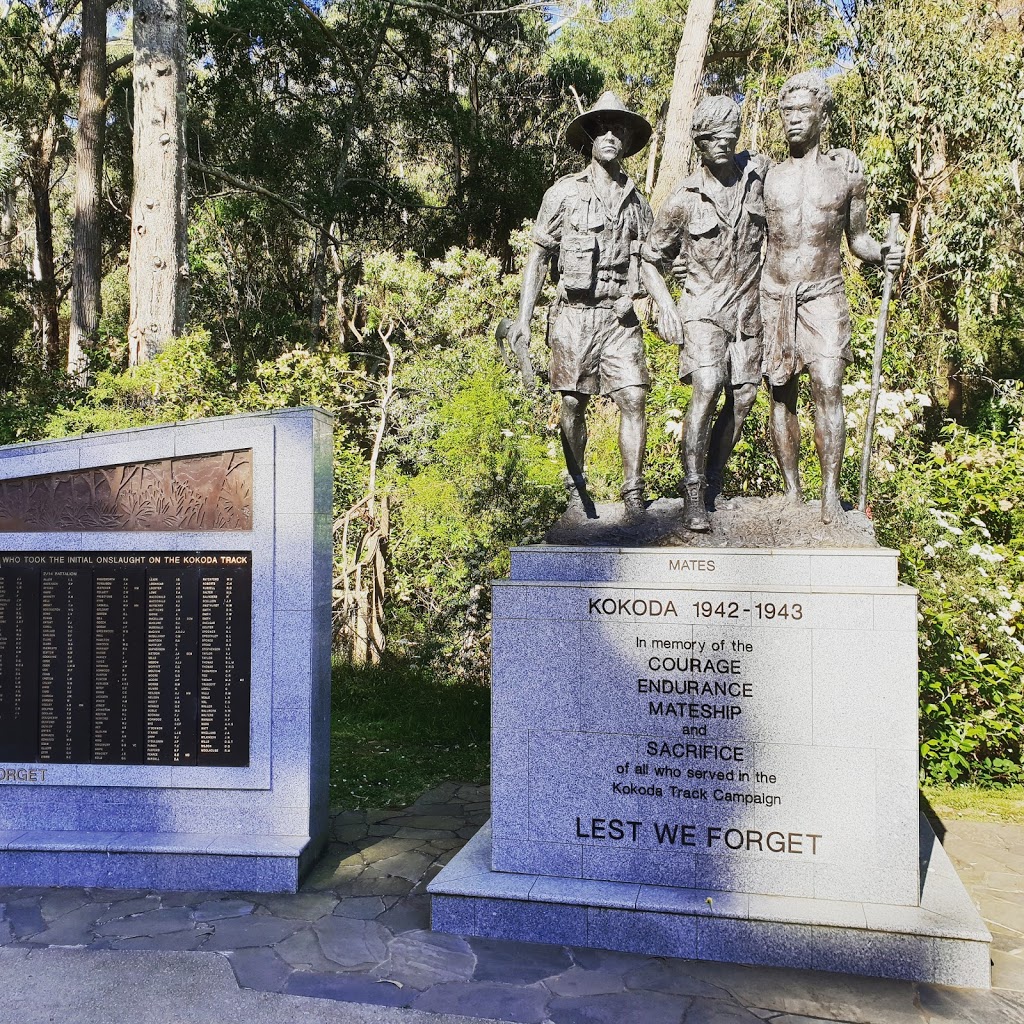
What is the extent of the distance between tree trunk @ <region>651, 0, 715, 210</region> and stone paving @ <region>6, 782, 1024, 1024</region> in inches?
335

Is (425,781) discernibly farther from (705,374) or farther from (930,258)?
(930,258)

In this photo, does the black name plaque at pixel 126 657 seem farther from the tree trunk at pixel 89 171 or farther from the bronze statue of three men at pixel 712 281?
the tree trunk at pixel 89 171

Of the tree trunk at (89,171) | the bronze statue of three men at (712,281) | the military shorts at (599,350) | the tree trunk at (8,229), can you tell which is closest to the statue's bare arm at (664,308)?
the bronze statue of three men at (712,281)

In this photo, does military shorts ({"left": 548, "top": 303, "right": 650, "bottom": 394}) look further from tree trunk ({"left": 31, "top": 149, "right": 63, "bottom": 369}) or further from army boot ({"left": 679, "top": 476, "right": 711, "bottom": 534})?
tree trunk ({"left": 31, "top": 149, "right": 63, "bottom": 369})

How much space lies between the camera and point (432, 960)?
3986 millimetres

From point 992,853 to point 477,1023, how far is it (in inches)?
139

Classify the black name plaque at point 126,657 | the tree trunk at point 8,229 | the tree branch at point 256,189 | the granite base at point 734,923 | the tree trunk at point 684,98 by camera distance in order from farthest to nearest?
the tree trunk at point 8,229 → the tree branch at point 256,189 → the tree trunk at point 684,98 → the black name plaque at point 126,657 → the granite base at point 734,923

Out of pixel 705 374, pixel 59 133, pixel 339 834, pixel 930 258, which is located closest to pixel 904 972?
pixel 705 374

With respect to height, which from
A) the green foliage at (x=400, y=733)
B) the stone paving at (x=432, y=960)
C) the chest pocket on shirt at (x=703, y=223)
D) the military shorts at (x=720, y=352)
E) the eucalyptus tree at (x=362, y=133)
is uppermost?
the eucalyptus tree at (x=362, y=133)

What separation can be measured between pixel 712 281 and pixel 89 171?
12.8 m

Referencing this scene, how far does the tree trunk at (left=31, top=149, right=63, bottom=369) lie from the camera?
18.9m

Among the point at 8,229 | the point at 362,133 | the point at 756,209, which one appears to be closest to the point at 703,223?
the point at 756,209

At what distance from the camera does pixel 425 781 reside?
670 centimetres

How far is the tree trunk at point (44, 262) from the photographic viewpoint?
18906 millimetres
